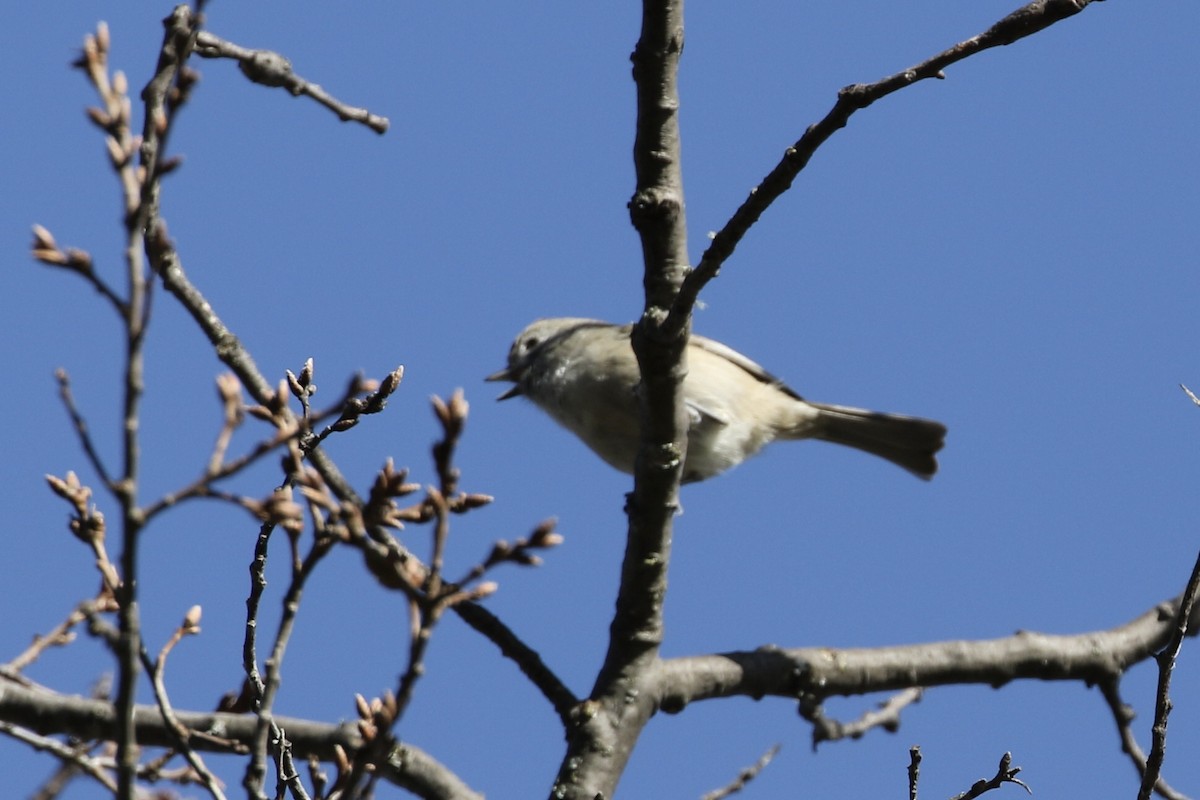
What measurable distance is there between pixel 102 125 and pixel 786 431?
224 inches

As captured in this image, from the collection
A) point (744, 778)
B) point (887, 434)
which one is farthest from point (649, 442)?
point (887, 434)

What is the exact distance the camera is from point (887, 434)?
7.44 metres

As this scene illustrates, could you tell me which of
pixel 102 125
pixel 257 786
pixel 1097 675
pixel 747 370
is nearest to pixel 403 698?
pixel 257 786

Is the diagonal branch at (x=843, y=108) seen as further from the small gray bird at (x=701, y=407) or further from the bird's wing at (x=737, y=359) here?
the bird's wing at (x=737, y=359)

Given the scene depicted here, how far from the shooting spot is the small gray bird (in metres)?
6.52

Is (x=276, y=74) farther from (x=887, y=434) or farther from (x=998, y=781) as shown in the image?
(x=887, y=434)

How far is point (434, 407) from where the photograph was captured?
6.40 feet

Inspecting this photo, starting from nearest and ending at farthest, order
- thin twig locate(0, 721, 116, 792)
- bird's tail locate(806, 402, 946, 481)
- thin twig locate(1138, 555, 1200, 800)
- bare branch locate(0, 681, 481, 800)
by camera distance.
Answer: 1. thin twig locate(0, 721, 116, 792)
2. thin twig locate(1138, 555, 1200, 800)
3. bare branch locate(0, 681, 481, 800)
4. bird's tail locate(806, 402, 946, 481)

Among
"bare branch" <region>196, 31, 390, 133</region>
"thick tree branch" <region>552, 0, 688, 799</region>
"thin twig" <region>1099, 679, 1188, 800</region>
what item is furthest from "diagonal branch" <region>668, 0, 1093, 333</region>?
"thin twig" <region>1099, 679, 1188, 800</region>

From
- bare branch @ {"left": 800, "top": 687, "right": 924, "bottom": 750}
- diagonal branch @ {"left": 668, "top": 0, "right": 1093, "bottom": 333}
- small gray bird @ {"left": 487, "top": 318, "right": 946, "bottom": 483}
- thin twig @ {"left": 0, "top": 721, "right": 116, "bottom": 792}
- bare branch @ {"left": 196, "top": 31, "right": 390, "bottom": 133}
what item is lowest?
thin twig @ {"left": 0, "top": 721, "right": 116, "bottom": 792}

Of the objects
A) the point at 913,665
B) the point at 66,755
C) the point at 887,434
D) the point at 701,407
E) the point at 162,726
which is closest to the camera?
the point at 66,755

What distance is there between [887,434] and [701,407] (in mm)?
1465

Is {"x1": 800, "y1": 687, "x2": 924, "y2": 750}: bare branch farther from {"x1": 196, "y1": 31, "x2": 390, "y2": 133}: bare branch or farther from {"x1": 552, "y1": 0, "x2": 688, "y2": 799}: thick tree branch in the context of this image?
{"x1": 196, "y1": 31, "x2": 390, "y2": 133}: bare branch

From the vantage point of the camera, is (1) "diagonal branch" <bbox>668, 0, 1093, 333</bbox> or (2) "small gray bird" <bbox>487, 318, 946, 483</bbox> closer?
(1) "diagonal branch" <bbox>668, 0, 1093, 333</bbox>
